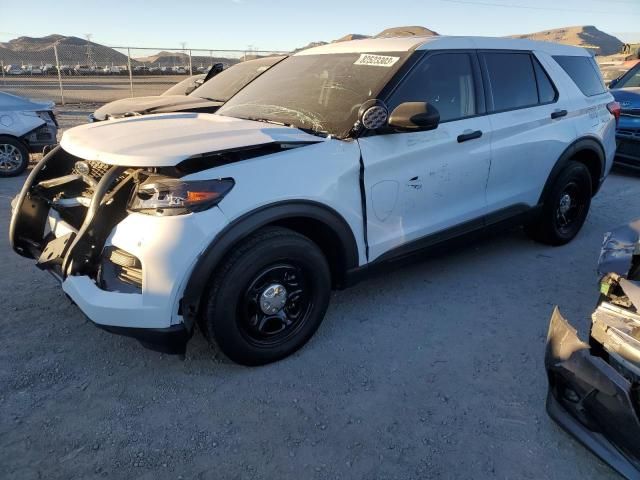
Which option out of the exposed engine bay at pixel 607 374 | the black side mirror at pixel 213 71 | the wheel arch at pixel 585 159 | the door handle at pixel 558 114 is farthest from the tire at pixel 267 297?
the black side mirror at pixel 213 71

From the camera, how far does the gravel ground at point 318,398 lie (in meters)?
2.27

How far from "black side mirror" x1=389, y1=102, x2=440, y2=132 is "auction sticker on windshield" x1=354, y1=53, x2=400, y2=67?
529mm

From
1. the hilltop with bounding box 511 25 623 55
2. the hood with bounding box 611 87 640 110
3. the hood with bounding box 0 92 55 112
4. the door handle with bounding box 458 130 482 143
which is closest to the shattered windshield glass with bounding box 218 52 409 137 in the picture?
the door handle with bounding box 458 130 482 143

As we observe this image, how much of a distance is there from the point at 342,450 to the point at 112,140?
205 cm

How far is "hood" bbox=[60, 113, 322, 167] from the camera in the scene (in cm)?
248

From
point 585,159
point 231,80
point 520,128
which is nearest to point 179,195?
point 520,128

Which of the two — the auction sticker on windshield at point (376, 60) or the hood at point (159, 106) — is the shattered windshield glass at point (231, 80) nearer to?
the hood at point (159, 106)

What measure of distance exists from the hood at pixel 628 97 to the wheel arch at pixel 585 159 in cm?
383

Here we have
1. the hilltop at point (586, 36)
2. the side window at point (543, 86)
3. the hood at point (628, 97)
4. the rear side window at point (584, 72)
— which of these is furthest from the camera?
the hilltop at point (586, 36)

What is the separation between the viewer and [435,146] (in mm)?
3340

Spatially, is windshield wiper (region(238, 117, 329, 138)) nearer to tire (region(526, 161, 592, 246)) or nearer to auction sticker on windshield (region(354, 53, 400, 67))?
auction sticker on windshield (region(354, 53, 400, 67))

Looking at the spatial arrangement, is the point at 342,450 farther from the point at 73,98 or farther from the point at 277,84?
the point at 73,98

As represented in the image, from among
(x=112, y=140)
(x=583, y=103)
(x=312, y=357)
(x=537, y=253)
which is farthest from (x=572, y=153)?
(x=112, y=140)

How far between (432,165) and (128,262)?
201cm
